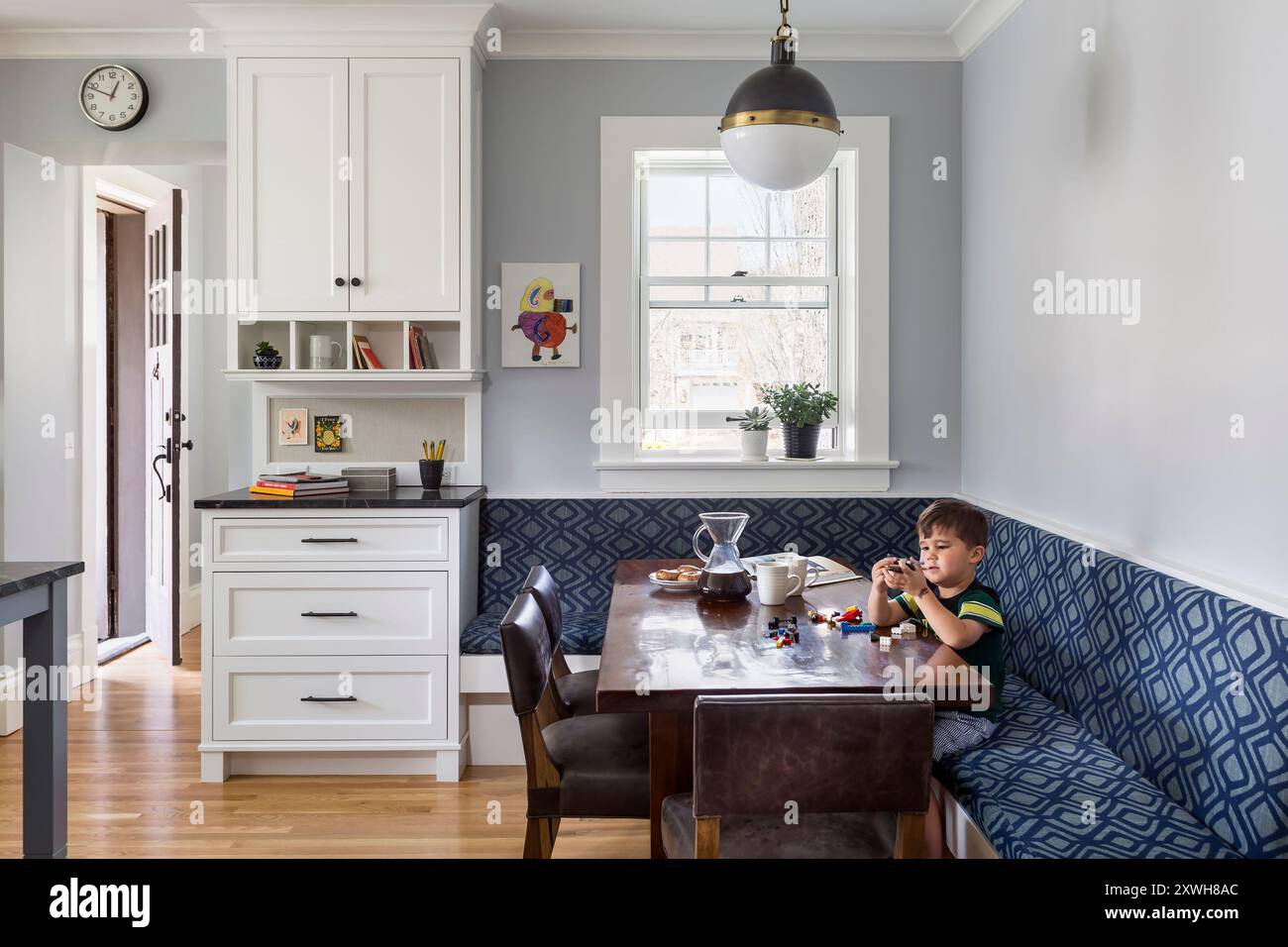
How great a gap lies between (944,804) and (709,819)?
2.79 ft

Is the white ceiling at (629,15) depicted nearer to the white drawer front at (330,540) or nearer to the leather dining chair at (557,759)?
the white drawer front at (330,540)

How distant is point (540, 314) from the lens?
11.6ft

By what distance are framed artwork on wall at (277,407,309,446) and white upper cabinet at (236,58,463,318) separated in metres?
0.46

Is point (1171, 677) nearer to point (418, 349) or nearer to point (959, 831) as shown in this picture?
point (959, 831)

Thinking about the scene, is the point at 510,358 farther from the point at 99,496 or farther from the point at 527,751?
the point at 99,496

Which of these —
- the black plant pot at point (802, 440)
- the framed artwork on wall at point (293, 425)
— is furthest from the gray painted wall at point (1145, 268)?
the framed artwork on wall at point (293, 425)

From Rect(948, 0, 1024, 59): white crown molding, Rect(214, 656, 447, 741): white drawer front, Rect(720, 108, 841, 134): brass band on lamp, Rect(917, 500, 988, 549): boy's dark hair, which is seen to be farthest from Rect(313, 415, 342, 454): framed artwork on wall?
Rect(948, 0, 1024, 59): white crown molding

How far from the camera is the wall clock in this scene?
3.49 m

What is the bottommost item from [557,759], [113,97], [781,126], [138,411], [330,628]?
[557,759]

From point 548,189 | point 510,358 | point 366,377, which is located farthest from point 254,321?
point 548,189

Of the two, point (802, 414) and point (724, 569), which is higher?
point (802, 414)

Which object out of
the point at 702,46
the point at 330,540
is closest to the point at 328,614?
the point at 330,540

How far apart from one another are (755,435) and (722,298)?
588 millimetres
